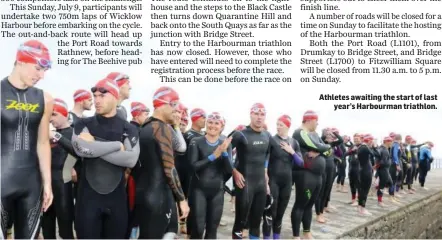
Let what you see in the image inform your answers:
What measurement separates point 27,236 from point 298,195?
483 centimetres

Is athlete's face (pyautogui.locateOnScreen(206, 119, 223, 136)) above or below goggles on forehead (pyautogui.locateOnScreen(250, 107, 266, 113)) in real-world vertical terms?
below

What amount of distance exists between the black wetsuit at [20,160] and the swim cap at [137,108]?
3.07 m

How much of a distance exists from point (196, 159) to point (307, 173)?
8.55 ft

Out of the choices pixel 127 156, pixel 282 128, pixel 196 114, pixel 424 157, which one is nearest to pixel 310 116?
pixel 282 128

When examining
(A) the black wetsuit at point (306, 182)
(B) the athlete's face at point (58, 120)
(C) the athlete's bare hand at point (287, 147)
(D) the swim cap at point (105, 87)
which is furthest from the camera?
(A) the black wetsuit at point (306, 182)

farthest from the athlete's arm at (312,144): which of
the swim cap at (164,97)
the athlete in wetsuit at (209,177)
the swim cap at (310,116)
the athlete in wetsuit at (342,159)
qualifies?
the athlete in wetsuit at (342,159)

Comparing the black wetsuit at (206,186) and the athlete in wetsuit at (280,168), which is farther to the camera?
the athlete in wetsuit at (280,168)

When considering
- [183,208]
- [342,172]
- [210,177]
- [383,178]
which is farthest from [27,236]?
[342,172]

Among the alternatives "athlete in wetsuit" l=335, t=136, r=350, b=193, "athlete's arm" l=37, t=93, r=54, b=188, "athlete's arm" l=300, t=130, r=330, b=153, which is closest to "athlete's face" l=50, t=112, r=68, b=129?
"athlete's arm" l=37, t=93, r=54, b=188

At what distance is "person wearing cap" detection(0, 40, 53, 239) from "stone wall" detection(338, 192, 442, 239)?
621 centimetres

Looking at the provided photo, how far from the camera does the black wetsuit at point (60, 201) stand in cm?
475

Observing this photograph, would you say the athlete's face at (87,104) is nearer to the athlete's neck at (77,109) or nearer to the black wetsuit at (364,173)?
the athlete's neck at (77,109)

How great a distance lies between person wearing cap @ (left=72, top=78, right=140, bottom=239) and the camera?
140 inches

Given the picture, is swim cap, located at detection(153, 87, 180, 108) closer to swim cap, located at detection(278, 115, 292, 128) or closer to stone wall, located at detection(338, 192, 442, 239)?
swim cap, located at detection(278, 115, 292, 128)
